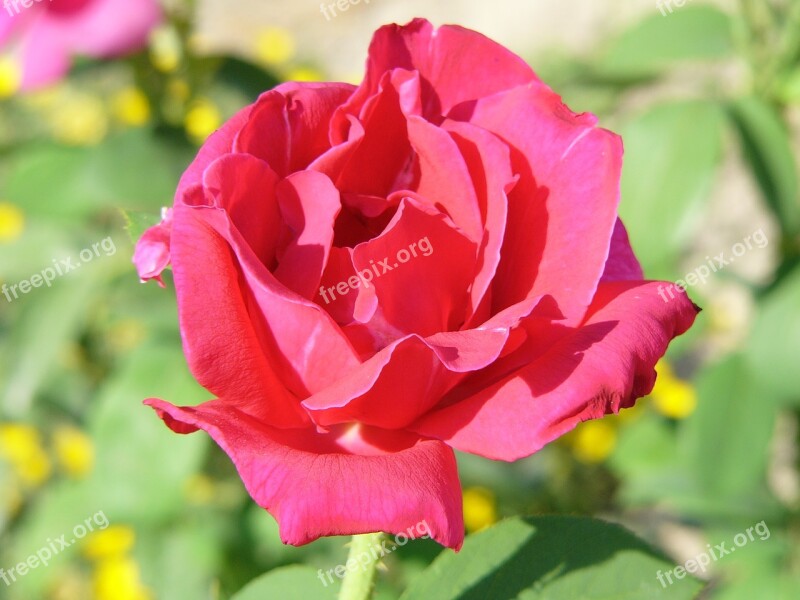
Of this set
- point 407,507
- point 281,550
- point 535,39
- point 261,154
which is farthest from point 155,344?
point 535,39

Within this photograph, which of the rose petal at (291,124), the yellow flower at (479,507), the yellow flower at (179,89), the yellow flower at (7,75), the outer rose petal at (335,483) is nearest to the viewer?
the outer rose petal at (335,483)

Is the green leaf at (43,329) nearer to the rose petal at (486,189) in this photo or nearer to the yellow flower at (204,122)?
the yellow flower at (204,122)

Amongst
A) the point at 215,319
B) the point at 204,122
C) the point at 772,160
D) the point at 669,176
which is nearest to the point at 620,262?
the point at 215,319

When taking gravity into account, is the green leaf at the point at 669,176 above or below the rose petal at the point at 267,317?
below

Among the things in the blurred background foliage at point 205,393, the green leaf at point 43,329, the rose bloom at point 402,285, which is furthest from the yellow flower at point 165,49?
the rose bloom at point 402,285

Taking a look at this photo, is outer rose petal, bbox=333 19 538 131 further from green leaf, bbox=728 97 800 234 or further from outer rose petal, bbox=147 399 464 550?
green leaf, bbox=728 97 800 234

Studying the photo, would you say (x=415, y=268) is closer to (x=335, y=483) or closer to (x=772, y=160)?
(x=335, y=483)
